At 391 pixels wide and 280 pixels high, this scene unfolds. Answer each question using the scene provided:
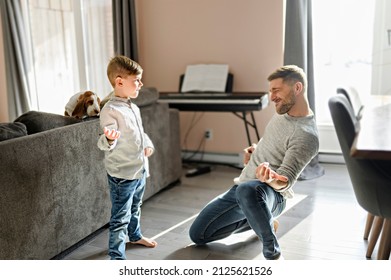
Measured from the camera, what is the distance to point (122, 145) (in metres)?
1.86

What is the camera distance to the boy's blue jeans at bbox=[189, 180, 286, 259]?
1799mm

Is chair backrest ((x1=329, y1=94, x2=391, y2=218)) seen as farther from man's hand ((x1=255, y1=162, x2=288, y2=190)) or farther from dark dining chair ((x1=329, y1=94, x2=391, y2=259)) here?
man's hand ((x1=255, y1=162, x2=288, y2=190))

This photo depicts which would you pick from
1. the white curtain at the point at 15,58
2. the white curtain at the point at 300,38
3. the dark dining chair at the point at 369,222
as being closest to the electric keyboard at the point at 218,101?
the white curtain at the point at 300,38

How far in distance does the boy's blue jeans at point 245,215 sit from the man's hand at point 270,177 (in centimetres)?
11

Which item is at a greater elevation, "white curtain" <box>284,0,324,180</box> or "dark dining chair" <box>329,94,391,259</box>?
"white curtain" <box>284,0,324,180</box>

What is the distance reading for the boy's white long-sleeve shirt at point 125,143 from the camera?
1823 millimetres

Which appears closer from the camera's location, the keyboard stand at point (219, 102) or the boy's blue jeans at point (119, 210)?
the boy's blue jeans at point (119, 210)

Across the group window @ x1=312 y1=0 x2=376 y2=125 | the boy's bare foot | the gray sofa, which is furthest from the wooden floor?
window @ x1=312 y1=0 x2=376 y2=125

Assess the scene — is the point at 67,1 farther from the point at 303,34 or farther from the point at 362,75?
the point at 362,75

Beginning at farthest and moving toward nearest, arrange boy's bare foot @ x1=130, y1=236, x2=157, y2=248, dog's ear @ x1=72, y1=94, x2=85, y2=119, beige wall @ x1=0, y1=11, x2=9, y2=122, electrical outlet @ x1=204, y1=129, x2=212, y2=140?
beige wall @ x1=0, y1=11, x2=9, y2=122, electrical outlet @ x1=204, y1=129, x2=212, y2=140, dog's ear @ x1=72, y1=94, x2=85, y2=119, boy's bare foot @ x1=130, y1=236, x2=157, y2=248

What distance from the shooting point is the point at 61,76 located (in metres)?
4.77

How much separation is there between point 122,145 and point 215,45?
213cm

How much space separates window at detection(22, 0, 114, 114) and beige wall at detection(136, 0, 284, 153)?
0.54 m

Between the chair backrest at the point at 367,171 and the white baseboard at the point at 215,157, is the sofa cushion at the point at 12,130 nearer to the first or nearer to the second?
the chair backrest at the point at 367,171
